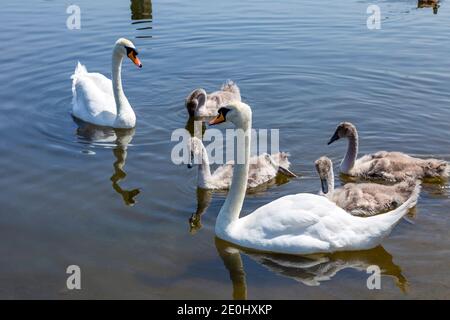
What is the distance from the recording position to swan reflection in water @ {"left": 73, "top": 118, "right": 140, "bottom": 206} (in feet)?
32.4

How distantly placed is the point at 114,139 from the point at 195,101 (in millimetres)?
1927

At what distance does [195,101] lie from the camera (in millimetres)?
12523

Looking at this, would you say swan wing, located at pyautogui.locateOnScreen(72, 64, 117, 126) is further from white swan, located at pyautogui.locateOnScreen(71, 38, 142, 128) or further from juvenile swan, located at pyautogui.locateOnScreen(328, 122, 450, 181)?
juvenile swan, located at pyautogui.locateOnScreen(328, 122, 450, 181)

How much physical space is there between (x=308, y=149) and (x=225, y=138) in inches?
65.5

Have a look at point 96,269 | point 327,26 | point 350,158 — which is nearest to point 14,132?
point 96,269

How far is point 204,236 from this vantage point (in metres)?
8.01

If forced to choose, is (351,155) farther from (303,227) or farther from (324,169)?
(303,227)

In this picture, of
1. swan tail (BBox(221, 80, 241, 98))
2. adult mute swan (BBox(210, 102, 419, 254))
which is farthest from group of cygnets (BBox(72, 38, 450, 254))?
swan tail (BBox(221, 80, 241, 98))

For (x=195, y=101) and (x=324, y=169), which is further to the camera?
(x=195, y=101)

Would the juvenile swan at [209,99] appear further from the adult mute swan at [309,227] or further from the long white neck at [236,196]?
the adult mute swan at [309,227]

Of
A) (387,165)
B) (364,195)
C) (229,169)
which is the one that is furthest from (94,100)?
(364,195)

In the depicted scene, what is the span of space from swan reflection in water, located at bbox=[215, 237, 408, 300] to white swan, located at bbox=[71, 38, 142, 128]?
16.2 ft

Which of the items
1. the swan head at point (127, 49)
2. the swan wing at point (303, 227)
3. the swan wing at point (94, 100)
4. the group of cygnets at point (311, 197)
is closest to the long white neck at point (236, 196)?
the group of cygnets at point (311, 197)
